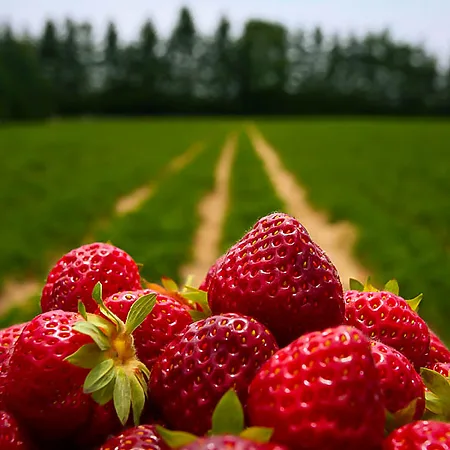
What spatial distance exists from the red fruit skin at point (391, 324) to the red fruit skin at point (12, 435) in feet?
2.06

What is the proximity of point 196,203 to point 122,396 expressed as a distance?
33.1ft

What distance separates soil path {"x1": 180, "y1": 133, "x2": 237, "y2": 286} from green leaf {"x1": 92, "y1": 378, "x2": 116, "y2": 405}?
2.78 metres

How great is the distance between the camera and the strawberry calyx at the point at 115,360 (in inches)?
38.0

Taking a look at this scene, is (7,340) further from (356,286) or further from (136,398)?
(356,286)

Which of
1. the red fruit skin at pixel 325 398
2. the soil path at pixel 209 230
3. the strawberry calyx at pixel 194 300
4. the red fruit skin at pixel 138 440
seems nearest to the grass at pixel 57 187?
the soil path at pixel 209 230

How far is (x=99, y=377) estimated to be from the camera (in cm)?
96

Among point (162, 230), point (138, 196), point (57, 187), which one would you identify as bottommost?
point (138, 196)

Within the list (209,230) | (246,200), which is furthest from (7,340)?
(246,200)

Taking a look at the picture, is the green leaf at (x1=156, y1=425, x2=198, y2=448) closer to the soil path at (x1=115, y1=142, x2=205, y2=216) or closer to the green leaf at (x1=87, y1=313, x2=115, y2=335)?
the green leaf at (x1=87, y1=313, x2=115, y2=335)

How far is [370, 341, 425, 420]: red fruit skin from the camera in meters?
0.98

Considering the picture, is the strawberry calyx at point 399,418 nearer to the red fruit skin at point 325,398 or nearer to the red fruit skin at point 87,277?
the red fruit skin at point 325,398

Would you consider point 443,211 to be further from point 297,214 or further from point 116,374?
point 116,374

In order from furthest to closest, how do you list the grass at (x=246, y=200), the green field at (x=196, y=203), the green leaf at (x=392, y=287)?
the grass at (x=246, y=200) → the green field at (x=196, y=203) → the green leaf at (x=392, y=287)

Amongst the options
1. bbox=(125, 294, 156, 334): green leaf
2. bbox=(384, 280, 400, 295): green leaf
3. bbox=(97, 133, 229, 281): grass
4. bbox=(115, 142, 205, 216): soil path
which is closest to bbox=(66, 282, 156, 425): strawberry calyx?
bbox=(125, 294, 156, 334): green leaf
